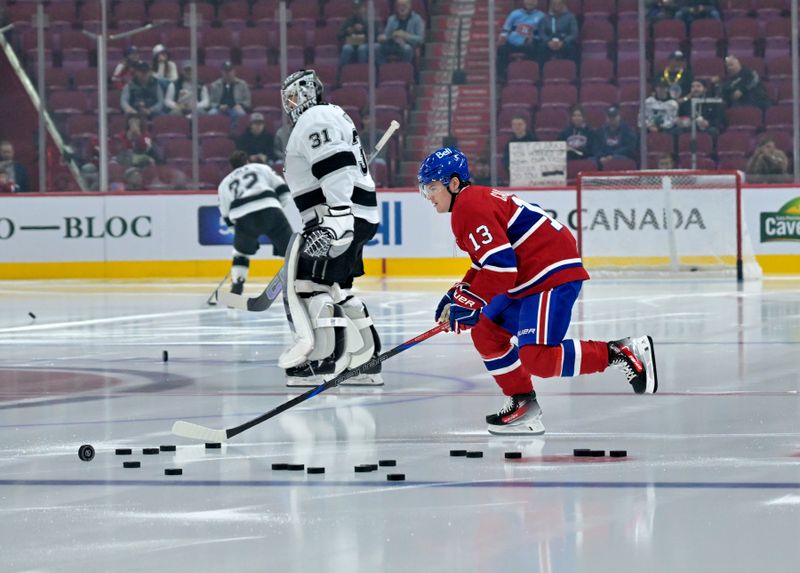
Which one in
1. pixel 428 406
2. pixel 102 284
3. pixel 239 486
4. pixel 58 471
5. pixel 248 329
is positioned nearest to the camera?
pixel 239 486

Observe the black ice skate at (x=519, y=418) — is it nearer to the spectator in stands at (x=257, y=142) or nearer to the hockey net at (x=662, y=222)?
the hockey net at (x=662, y=222)

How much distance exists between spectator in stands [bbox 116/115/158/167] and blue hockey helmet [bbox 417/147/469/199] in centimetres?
1104

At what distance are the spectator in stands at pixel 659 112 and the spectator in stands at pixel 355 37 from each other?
9.55 ft

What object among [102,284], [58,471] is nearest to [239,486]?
[58,471]

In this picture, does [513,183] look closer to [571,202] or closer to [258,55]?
[571,202]

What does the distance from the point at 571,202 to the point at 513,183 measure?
2.01 feet

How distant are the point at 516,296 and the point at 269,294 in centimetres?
329

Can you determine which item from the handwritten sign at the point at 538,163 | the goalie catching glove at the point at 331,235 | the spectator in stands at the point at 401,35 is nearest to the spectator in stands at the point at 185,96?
the spectator in stands at the point at 401,35

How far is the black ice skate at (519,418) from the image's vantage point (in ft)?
15.4

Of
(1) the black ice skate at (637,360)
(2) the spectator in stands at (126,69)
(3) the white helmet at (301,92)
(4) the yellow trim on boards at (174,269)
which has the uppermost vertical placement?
(2) the spectator in stands at (126,69)

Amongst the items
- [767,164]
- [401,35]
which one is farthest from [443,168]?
[401,35]

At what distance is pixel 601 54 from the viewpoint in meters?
15.1

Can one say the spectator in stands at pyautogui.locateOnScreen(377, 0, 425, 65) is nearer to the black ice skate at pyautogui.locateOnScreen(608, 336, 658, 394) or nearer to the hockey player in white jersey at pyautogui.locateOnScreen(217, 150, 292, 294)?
the hockey player in white jersey at pyautogui.locateOnScreen(217, 150, 292, 294)

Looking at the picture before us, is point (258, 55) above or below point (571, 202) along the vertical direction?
above
